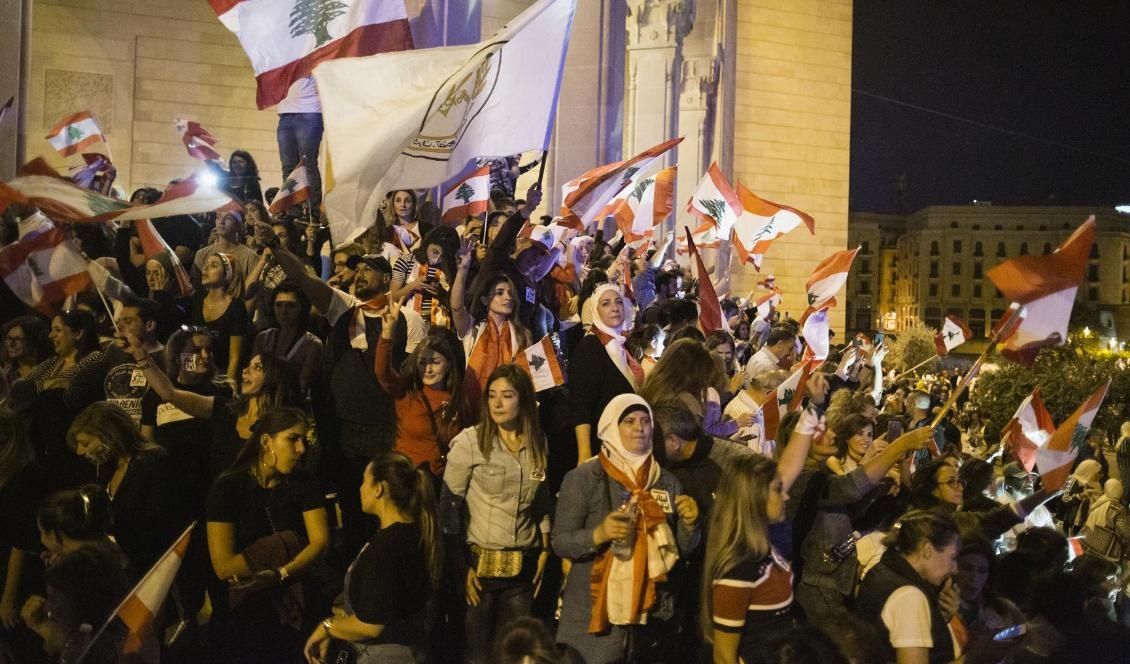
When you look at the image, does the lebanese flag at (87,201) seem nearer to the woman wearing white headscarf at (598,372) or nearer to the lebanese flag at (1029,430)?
the woman wearing white headscarf at (598,372)

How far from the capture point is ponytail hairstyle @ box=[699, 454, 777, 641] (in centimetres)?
530

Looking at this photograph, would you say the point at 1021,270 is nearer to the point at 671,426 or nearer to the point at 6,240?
the point at 671,426

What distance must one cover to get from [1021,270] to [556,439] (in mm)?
2950

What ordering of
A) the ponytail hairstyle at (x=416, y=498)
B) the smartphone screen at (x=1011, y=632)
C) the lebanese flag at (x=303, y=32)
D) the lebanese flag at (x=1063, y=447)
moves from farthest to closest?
the lebanese flag at (x=303, y=32), the lebanese flag at (x=1063, y=447), the smartphone screen at (x=1011, y=632), the ponytail hairstyle at (x=416, y=498)

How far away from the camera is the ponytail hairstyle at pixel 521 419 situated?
5883 millimetres

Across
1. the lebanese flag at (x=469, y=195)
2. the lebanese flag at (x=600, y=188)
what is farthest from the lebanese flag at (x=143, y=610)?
the lebanese flag at (x=469, y=195)

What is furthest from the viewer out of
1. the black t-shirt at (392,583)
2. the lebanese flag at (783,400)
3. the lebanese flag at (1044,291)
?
the lebanese flag at (783,400)

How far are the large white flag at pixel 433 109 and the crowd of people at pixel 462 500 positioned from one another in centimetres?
55

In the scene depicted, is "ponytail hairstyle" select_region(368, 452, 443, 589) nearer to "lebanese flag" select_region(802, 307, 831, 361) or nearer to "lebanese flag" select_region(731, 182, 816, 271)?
"lebanese flag" select_region(802, 307, 831, 361)

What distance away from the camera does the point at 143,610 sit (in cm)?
424

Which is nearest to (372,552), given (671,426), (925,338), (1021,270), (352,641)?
(352,641)

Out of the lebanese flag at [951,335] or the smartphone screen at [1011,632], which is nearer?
the smartphone screen at [1011,632]

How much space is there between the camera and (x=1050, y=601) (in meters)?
7.09

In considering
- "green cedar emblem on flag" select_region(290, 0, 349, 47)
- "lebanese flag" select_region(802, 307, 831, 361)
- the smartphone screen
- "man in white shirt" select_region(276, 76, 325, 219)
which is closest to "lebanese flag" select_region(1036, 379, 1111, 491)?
the smartphone screen
